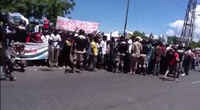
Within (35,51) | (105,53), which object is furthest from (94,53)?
(35,51)

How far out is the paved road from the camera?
9156 millimetres

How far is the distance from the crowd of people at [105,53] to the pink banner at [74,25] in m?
2.01

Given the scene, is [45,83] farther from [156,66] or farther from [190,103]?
[156,66]

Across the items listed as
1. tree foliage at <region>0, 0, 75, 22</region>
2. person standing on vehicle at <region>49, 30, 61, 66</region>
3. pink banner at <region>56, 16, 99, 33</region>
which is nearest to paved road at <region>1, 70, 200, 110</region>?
person standing on vehicle at <region>49, 30, 61, 66</region>

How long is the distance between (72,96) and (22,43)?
5542 mm

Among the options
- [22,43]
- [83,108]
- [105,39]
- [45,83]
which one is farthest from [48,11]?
[83,108]

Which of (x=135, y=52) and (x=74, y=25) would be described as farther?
(x=74, y=25)

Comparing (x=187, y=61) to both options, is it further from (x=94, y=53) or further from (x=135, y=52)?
(x=94, y=53)

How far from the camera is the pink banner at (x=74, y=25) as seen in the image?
21078 millimetres

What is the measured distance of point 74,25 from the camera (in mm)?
21625

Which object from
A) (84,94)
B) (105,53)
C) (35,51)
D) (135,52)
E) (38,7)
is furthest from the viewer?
(38,7)

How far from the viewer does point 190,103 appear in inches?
454

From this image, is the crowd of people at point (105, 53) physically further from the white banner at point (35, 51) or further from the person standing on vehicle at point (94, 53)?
the white banner at point (35, 51)

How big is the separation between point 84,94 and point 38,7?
3900 centimetres
